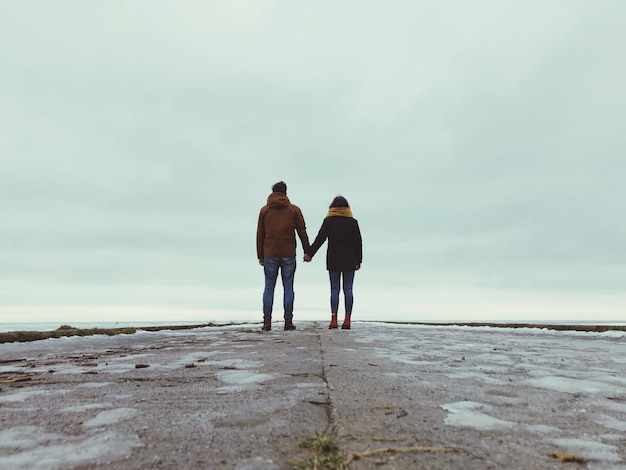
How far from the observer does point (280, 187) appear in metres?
8.41

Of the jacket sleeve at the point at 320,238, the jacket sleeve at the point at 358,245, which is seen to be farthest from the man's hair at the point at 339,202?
the jacket sleeve at the point at 358,245

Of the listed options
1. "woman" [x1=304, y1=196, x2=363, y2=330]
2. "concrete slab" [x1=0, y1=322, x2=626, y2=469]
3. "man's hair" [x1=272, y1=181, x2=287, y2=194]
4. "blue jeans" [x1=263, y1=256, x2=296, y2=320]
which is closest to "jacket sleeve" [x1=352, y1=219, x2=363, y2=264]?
"woman" [x1=304, y1=196, x2=363, y2=330]

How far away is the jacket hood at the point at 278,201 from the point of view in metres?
8.38

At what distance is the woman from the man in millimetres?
461

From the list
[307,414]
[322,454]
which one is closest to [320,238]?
[307,414]

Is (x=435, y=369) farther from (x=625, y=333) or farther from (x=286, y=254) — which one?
(x=625, y=333)

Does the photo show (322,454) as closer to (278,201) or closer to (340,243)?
(278,201)

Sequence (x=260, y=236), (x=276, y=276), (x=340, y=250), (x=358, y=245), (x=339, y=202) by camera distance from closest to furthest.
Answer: (x=276, y=276) < (x=260, y=236) < (x=340, y=250) < (x=358, y=245) < (x=339, y=202)

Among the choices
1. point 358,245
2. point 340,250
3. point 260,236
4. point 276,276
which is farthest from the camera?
point 358,245

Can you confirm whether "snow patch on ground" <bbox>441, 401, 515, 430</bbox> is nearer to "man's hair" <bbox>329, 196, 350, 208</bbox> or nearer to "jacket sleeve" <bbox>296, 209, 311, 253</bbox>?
"jacket sleeve" <bbox>296, 209, 311, 253</bbox>

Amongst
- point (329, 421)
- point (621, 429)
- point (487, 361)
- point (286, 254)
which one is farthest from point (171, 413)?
A: point (286, 254)

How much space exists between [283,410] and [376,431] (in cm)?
43

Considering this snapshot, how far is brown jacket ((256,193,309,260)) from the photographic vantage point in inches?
322

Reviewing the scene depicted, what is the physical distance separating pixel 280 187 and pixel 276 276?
156 cm
